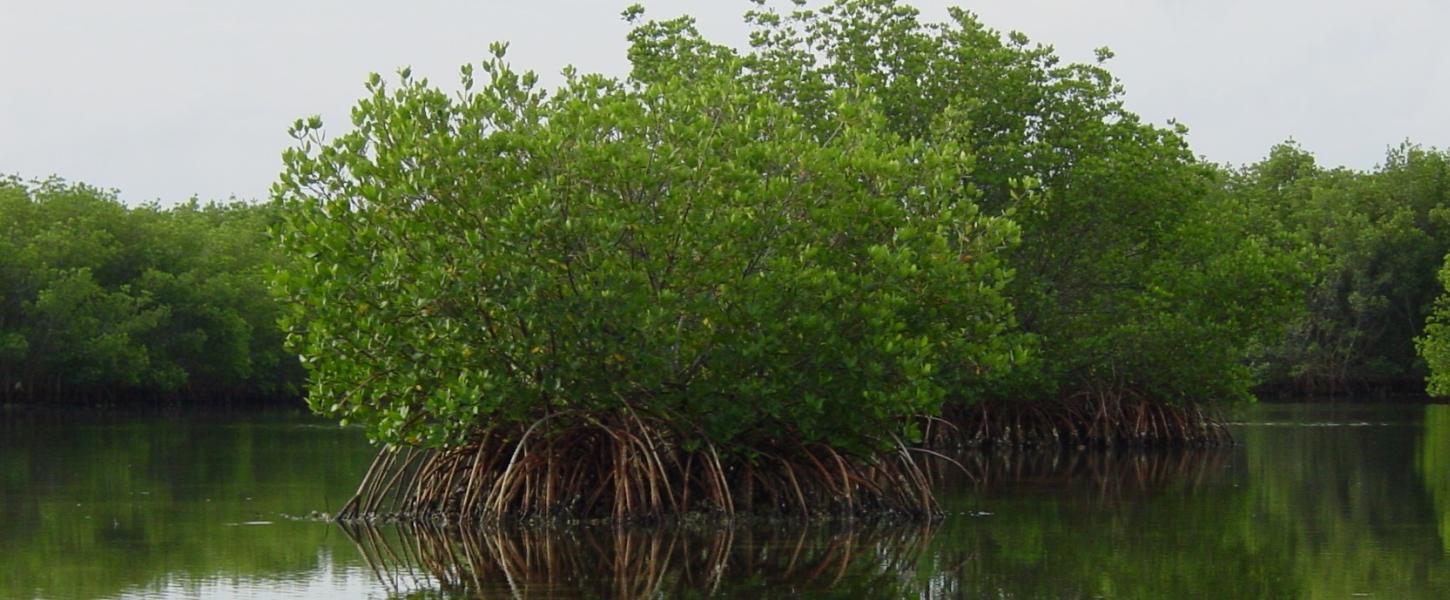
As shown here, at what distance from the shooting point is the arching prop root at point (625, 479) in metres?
19.3

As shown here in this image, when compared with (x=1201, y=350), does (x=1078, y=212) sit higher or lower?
higher

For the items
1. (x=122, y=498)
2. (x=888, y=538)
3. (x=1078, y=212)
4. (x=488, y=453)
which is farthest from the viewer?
(x=1078, y=212)

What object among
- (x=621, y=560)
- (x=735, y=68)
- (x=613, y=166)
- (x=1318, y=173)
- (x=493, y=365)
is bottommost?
(x=621, y=560)

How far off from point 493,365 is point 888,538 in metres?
3.88

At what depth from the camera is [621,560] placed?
16422 mm

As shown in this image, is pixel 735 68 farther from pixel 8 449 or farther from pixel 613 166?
pixel 8 449

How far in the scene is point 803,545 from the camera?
17.6 meters

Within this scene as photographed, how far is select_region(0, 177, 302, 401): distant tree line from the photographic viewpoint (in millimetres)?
62281

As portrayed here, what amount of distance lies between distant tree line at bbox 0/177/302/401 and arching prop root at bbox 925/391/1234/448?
1293 inches

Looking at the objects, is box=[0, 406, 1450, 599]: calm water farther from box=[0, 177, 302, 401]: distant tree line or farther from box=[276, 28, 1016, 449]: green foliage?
box=[0, 177, 302, 401]: distant tree line

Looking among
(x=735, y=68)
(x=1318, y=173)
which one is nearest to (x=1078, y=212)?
(x=735, y=68)

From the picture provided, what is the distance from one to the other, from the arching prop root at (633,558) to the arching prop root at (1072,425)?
678 inches

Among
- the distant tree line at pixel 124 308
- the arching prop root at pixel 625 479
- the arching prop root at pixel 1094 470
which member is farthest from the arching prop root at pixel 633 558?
the distant tree line at pixel 124 308

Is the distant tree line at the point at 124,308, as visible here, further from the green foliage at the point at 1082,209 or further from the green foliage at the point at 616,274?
the green foliage at the point at 616,274
